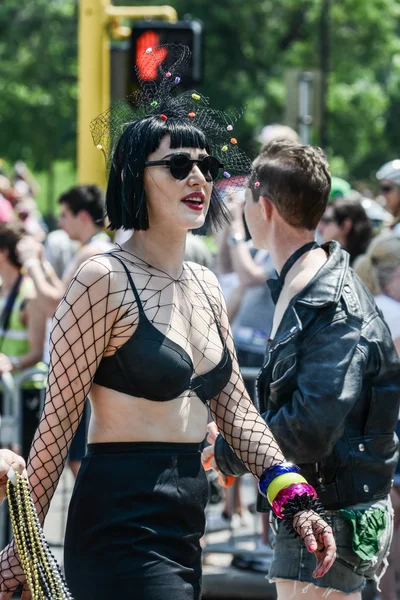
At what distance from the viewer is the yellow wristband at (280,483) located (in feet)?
10.8

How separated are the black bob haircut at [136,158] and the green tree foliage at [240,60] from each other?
26.7 metres

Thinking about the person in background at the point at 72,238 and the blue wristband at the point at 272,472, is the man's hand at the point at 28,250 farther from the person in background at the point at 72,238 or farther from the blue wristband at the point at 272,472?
the blue wristband at the point at 272,472

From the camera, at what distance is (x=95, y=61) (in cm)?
970

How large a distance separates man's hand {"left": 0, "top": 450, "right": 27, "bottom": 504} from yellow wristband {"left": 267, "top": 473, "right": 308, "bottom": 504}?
0.73 metres

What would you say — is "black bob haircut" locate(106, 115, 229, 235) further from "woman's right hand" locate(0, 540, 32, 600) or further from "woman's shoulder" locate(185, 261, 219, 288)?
"woman's right hand" locate(0, 540, 32, 600)

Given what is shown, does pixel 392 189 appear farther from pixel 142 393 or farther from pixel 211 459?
pixel 142 393

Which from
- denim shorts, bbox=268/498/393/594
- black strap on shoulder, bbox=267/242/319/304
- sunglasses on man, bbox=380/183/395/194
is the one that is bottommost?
denim shorts, bbox=268/498/393/594

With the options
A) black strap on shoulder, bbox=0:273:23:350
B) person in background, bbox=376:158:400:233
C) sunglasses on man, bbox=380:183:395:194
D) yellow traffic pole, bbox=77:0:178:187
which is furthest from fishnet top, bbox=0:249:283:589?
yellow traffic pole, bbox=77:0:178:187

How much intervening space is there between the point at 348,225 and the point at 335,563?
3.79m

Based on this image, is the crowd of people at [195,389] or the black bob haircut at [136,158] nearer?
the crowd of people at [195,389]

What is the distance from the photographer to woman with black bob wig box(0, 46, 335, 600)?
10.2 feet

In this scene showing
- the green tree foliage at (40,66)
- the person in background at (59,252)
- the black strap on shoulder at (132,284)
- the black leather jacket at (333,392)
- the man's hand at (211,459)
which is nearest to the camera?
the black strap on shoulder at (132,284)

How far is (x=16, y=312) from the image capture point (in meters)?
7.59

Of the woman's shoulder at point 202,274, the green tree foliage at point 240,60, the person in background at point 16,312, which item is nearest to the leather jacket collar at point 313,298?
the woman's shoulder at point 202,274
